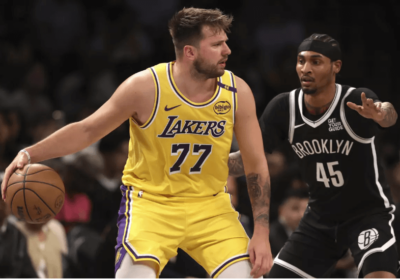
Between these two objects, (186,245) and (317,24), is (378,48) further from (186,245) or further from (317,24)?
(186,245)

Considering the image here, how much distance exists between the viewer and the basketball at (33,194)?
4109 mm

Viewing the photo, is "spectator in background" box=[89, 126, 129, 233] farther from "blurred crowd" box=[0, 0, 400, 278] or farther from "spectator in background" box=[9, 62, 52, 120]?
"spectator in background" box=[9, 62, 52, 120]

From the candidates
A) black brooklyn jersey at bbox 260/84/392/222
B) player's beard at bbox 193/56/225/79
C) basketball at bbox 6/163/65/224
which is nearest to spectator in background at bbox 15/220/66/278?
basketball at bbox 6/163/65/224

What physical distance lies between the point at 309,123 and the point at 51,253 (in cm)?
299

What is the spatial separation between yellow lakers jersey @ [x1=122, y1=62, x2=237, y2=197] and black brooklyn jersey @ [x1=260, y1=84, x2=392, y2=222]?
0.87 meters

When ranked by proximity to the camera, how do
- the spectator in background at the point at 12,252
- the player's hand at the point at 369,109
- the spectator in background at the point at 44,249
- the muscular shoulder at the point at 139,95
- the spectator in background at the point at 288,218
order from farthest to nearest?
the spectator in background at the point at 288,218, the spectator in background at the point at 44,249, the spectator in background at the point at 12,252, the player's hand at the point at 369,109, the muscular shoulder at the point at 139,95

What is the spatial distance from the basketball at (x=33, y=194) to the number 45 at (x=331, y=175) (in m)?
1.94

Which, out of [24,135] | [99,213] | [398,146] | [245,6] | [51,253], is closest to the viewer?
[51,253]

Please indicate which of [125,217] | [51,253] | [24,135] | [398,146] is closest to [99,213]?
[51,253]

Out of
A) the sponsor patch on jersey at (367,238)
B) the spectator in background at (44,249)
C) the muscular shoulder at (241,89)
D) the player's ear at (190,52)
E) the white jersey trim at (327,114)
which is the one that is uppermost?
the player's ear at (190,52)

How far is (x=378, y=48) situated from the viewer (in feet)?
34.4

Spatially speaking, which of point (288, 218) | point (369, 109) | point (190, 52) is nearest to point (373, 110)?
point (369, 109)

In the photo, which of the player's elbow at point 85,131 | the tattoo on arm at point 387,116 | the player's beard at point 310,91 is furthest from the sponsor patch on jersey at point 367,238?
the player's elbow at point 85,131

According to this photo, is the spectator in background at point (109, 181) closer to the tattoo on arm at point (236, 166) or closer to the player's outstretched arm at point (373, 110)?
the tattoo on arm at point (236, 166)
